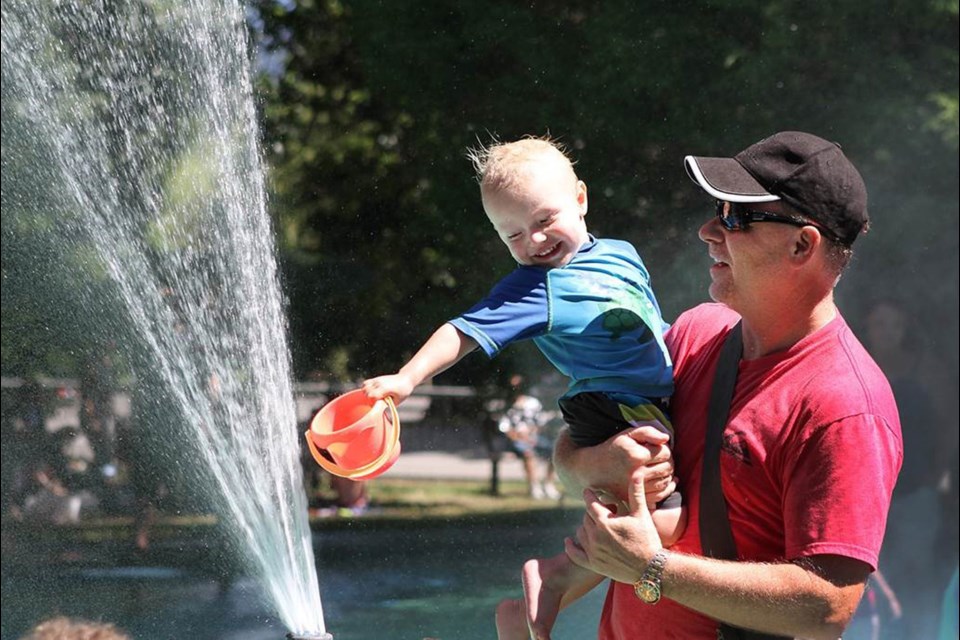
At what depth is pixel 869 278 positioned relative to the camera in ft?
25.0

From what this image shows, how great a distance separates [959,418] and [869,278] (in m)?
1.17

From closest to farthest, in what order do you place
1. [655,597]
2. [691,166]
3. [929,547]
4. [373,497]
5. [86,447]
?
[655,597]
[691,166]
[929,547]
[86,447]
[373,497]

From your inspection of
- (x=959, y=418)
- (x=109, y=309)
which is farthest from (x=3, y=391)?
(x=959, y=418)

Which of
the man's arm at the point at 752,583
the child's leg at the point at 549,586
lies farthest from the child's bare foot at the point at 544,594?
the man's arm at the point at 752,583

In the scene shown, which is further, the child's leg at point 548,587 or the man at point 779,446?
the child's leg at point 548,587

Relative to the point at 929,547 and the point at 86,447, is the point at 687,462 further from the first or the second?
the point at 86,447

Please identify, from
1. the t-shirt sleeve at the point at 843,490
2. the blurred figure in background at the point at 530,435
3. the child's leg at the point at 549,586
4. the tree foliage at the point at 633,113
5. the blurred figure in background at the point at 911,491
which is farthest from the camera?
the blurred figure in background at the point at 530,435

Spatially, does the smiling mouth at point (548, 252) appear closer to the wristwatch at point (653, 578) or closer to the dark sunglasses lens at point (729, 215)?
the dark sunglasses lens at point (729, 215)

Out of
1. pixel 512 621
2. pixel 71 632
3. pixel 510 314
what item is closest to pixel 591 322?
pixel 510 314

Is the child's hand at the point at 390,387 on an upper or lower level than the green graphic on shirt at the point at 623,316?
lower

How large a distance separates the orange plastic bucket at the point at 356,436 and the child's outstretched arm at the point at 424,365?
Answer: 2cm

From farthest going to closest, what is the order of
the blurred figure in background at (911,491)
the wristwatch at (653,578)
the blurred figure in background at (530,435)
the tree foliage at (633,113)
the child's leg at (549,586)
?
the blurred figure in background at (530,435) → the tree foliage at (633,113) → the blurred figure in background at (911,491) → the child's leg at (549,586) → the wristwatch at (653,578)

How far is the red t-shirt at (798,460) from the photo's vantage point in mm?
1716

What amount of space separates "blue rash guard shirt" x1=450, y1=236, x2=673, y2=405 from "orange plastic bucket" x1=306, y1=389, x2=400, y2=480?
0.26 meters
